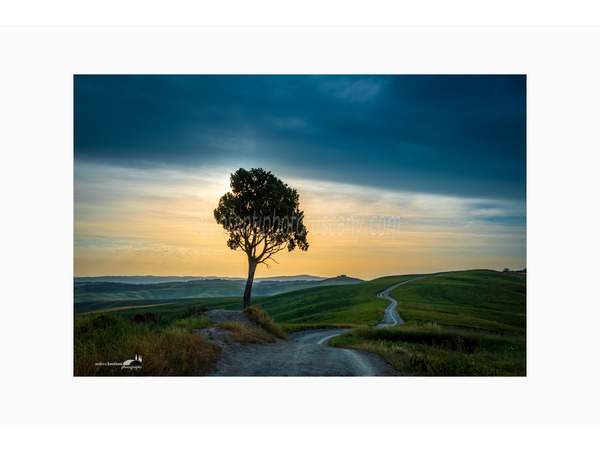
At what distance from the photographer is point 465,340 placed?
1545cm

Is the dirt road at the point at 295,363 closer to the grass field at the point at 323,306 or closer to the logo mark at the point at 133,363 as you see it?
the logo mark at the point at 133,363

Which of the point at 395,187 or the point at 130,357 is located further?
the point at 395,187

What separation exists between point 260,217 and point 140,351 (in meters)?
12.2

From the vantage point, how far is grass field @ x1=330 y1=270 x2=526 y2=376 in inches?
372

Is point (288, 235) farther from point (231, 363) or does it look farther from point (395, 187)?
point (231, 363)

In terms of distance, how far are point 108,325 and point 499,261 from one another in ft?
40.6

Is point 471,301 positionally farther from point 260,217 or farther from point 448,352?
point 260,217

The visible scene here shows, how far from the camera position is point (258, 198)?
18750 mm

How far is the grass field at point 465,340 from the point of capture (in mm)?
9445

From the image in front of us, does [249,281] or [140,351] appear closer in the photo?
[140,351]

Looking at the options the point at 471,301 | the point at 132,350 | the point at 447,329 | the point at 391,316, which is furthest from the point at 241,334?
the point at 471,301

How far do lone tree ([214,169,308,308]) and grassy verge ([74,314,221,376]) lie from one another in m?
7.87

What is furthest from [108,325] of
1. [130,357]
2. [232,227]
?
[232,227]

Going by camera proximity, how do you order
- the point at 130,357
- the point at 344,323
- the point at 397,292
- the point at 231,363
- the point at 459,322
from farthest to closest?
1. the point at 397,292
2. the point at 344,323
3. the point at 459,322
4. the point at 231,363
5. the point at 130,357
